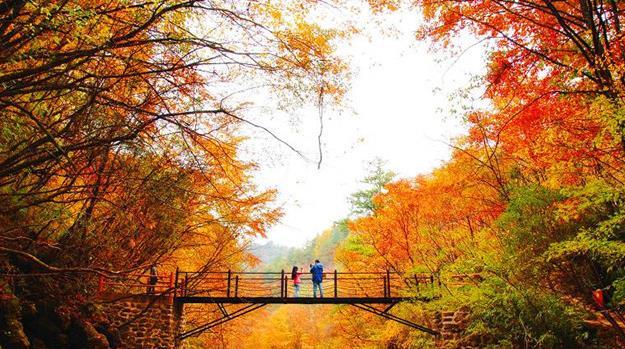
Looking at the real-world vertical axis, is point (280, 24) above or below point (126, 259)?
above

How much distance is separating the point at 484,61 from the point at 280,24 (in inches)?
165

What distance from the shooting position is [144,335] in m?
10.1

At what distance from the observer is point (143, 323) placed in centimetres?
1010

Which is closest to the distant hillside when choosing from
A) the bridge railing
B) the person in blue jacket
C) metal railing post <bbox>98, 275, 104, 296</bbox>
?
the bridge railing

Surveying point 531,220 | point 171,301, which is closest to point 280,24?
point 531,220

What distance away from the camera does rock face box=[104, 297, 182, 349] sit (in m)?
9.72

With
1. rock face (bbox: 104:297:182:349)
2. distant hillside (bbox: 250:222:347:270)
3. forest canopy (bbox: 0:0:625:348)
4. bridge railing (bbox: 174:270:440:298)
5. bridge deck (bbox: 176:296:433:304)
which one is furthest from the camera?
distant hillside (bbox: 250:222:347:270)

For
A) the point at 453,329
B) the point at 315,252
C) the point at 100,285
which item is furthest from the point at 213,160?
the point at 315,252

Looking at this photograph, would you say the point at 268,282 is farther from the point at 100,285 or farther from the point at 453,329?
the point at 453,329

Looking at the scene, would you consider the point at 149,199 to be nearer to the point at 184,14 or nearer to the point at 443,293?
the point at 184,14

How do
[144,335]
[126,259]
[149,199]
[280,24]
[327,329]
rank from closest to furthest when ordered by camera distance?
[280,24] < [149,199] < [126,259] < [144,335] < [327,329]

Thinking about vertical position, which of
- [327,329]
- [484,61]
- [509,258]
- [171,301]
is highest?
[484,61]

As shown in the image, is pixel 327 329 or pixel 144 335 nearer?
pixel 144 335

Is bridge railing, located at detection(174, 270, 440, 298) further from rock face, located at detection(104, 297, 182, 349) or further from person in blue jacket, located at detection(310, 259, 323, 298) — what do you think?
rock face, located at detection(104, 297, 182, 349)
